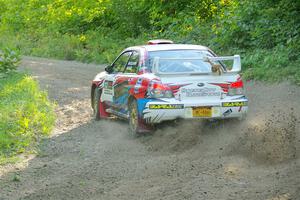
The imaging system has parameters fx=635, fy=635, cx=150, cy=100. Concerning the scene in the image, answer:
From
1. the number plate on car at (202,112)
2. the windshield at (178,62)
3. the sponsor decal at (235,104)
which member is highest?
the windshield at (178,62)

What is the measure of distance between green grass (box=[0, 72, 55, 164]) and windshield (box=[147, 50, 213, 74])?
2.42 meters

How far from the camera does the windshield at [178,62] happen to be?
10.3m

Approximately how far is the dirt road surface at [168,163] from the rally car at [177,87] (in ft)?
1.15

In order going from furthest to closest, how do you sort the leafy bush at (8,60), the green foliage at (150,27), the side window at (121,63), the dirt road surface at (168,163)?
the leafy bush at (8,60), the green foliage at (150,27), the side window at (121,63), the dirt road surface at (168,163)

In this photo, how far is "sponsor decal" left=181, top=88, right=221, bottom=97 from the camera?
9.91 m

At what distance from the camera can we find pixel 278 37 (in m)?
18.3

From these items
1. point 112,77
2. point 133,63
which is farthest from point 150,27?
point 133,63

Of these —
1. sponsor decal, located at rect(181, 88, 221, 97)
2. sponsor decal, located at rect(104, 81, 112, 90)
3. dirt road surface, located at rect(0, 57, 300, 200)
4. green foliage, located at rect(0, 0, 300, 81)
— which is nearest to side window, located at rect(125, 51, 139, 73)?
sponsor decal, located at rect(104, 81, 112, 90)

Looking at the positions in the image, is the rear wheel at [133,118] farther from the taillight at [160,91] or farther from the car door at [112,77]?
the car door at [112,77]

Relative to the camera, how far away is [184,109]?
9820 mm

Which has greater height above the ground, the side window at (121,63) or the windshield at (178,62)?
the windshield at (178,62)

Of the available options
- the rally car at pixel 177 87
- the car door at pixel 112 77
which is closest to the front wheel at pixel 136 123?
the rally car at pixel 177 87

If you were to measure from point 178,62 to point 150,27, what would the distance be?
18.5 meters

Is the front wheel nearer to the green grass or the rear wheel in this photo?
the rear wheel
